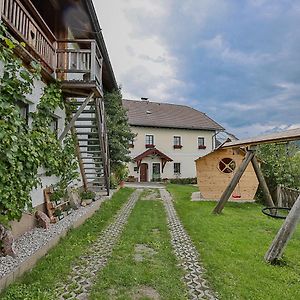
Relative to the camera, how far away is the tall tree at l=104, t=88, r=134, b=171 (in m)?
17.0

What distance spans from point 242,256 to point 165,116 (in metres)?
27.3

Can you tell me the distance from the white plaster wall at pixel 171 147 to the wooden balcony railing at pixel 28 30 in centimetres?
2146

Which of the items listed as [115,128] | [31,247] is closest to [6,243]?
[31,247]

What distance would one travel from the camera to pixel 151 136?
98.0 ft

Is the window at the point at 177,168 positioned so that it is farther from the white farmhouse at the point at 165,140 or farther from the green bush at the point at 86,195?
the green bush at the point at 86,195

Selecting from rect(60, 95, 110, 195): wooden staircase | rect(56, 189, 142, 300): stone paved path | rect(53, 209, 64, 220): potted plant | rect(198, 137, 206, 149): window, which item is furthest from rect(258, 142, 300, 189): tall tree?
rect(198, 137, 206, 149): window

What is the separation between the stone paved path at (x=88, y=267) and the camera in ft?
12.0

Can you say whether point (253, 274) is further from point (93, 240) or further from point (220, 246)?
point (93, 240)

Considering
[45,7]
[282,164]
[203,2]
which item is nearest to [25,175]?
[45,7]

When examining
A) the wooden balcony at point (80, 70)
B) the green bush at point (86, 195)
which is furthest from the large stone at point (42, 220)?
the green bush at point (86, 195)

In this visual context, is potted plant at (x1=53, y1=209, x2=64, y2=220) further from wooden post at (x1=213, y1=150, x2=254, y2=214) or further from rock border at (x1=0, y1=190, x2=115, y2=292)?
wooden post at (x1=213, y1=150, x2=254, y2=214)

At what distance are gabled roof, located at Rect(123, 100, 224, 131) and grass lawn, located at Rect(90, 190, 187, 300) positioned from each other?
76.0 feet

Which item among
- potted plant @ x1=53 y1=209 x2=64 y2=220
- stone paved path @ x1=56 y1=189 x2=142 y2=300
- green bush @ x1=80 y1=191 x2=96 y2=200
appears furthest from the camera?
green bush @ x1=80 y1=191 x2=96 y2=200

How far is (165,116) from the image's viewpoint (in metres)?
31.9
